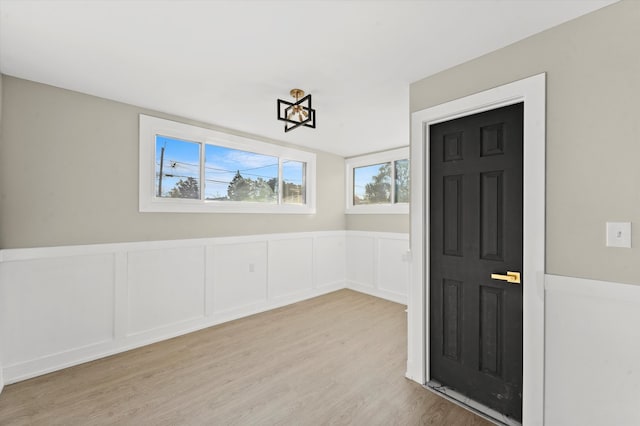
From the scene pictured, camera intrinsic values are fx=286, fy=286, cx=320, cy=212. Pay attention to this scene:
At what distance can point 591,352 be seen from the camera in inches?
60.6

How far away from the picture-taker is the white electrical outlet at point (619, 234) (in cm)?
144

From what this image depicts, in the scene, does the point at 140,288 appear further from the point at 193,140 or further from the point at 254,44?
the point at 254,44

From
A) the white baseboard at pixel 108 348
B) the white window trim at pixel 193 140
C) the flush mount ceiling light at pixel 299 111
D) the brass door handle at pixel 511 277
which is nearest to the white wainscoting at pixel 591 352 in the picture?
the brass door handle at pixel 511 277

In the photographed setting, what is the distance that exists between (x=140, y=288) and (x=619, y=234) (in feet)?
12.3

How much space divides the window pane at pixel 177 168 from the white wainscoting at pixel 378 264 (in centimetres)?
281

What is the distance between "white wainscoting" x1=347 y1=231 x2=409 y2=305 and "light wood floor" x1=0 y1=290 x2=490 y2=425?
121cm

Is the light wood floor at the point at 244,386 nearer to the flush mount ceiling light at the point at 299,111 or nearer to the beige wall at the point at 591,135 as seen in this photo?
the beige wall at the point at 591,135

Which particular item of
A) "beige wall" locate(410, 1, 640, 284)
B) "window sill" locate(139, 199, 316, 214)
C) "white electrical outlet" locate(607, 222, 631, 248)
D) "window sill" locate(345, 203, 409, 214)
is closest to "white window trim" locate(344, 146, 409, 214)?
"window sill" locate(345, 203, 409, 214)

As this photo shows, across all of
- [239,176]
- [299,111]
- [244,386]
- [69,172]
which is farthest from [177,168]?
[244,386]

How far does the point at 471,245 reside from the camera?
2096mm

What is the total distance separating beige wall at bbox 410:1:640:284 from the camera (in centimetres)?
144

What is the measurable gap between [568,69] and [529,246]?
1036 mm

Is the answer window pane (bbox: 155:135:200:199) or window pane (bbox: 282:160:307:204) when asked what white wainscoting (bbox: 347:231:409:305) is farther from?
window pane (bbox: 155:135:200:199)

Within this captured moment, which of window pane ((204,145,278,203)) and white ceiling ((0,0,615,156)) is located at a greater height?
white ceiling ((0,0,615,156))
